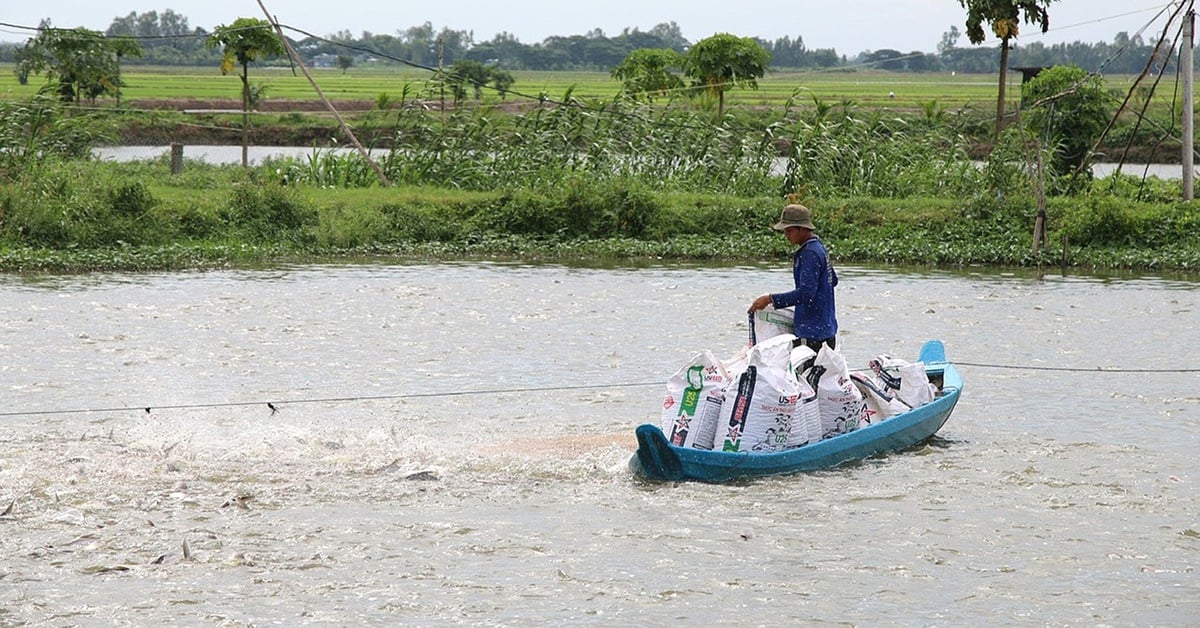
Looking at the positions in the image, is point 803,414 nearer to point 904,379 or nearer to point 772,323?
point 772,323

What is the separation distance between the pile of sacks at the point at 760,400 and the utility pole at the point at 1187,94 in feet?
46.5

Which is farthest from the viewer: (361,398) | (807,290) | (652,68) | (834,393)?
(652,68)

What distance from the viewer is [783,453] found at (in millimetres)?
8508

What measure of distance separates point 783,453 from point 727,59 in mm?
26316

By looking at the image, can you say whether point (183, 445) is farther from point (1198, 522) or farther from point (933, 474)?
point (1198, 522)

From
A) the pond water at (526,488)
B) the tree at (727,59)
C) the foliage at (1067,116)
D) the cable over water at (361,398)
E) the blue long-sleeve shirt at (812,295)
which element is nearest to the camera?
the pond water at (526,488)

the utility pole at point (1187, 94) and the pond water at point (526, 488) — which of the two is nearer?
the pond water at point (526, 488)

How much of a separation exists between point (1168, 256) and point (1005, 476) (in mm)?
11984

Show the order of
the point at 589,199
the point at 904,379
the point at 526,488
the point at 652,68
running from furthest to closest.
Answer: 1. the point at 652,68
2. the point at 589,199
3. the point at 904,379
4. the point at 526,488

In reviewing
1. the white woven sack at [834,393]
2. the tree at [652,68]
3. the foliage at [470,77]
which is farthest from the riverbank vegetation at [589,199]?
the white woven sack at [834,393]

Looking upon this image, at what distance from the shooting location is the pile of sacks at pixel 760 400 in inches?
329

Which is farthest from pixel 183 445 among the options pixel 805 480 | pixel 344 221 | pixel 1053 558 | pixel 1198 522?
pixel 344 221

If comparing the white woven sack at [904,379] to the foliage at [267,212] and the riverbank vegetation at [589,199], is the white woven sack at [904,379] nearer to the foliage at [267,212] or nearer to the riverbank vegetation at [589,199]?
the riverbank vegetation at [589,199]

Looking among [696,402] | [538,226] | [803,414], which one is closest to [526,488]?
[696,402]
